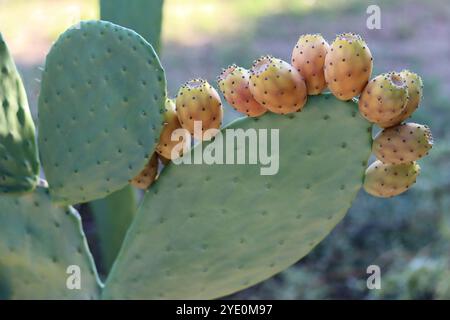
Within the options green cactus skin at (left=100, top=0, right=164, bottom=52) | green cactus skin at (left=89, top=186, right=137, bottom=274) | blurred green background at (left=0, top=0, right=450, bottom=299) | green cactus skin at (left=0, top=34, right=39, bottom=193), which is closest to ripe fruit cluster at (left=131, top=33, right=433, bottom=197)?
green cactus skin at (left=0, top=34, right=39, bottom=193)

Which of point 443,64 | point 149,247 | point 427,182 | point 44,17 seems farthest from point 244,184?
point 44,17

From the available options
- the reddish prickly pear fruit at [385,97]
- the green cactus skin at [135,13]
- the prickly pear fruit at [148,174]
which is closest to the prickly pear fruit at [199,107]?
the prickly pear fruit at [148,174]

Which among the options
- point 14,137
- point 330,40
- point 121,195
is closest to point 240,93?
point 14,137

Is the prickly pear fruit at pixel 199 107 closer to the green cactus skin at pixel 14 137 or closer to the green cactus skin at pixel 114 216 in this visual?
the green cactus skin at pixel 14 137

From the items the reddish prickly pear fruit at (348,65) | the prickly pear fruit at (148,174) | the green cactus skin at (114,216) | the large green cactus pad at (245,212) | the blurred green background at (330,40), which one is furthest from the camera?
the blurred green background at (330,40)

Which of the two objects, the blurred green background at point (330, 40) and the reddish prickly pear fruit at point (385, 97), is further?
the blurred green background at point (330, 40)

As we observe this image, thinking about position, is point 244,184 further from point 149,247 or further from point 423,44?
point 423,44

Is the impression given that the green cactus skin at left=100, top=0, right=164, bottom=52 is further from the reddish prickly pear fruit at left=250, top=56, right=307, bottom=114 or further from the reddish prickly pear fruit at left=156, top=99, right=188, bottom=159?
the reddish prickly pear fruit at left=250, top=56, right=307, bottom=114
